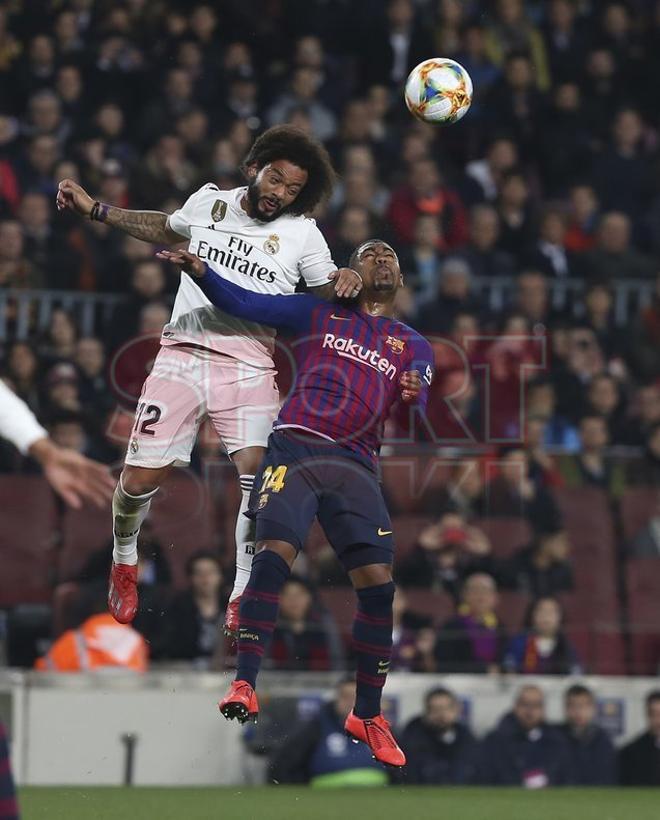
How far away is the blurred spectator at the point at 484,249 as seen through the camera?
1559 centimetres

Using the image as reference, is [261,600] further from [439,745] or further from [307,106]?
[307,106]

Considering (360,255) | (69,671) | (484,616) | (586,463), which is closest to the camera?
(360,255)

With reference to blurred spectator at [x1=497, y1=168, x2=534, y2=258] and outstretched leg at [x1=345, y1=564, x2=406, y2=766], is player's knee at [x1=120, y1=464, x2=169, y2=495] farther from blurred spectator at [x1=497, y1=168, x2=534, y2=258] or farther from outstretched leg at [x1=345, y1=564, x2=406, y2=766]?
blurred spectator at [x1=497, y1=168, x2=534, y2=258]

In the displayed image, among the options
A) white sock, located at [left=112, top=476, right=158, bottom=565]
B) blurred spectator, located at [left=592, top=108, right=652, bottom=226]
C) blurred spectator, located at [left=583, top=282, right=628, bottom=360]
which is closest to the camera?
white sock, located at [left=112, top=476, right=158, bottom=565]

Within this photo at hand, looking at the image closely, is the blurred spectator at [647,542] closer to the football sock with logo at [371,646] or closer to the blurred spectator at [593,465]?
the blurred spectator at [593,465]

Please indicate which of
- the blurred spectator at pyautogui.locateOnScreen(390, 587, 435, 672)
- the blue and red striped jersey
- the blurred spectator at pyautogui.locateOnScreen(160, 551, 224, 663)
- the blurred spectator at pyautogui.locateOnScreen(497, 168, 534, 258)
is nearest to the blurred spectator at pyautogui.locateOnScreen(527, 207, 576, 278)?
the blurred spectator at pyautogui.locateOnScreen(497, 168, 534, 258)

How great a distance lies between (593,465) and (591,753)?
2620mm

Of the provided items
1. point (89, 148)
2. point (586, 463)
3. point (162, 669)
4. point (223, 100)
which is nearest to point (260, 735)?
point (162, 669)

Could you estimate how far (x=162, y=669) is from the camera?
1239 centimetres

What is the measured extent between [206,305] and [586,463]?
5835 millimetres

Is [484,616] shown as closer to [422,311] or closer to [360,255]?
[422,311]

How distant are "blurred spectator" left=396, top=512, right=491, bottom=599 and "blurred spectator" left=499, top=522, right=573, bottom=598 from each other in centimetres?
28

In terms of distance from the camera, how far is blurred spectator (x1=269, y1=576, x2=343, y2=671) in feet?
41.1

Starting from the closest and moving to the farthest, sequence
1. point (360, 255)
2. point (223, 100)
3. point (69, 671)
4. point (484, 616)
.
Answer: point (360, 255) → point (69, 671) → point (484, 616) → point (223, 100)
